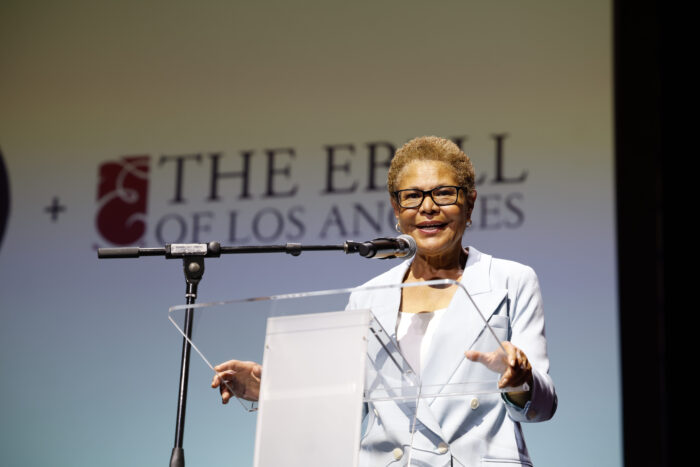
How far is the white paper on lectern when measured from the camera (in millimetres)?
1616

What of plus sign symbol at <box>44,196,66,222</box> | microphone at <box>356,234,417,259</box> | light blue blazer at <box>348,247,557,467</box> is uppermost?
plus sign symbol at <box>44,196,66,222</box>

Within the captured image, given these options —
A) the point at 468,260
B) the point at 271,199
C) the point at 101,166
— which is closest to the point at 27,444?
the point at 101,166

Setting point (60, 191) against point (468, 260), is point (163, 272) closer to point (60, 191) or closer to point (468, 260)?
point (60, 191)

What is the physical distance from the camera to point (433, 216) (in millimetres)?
2430

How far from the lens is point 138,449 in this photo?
399 cm

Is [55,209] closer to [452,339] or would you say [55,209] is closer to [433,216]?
[433,216]

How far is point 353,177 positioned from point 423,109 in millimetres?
442

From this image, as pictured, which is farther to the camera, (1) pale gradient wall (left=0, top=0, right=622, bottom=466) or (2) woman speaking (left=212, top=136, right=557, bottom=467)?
(1) pale gradient wall (left=0, top=0, right=622, bottom=466)

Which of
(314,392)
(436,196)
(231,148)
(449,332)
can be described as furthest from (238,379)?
(231,148)

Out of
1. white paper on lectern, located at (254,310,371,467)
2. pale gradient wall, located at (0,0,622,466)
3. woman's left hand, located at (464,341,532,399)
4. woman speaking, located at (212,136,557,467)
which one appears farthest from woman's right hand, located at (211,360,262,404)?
pale gradient wall, located at (0,0,622,466)

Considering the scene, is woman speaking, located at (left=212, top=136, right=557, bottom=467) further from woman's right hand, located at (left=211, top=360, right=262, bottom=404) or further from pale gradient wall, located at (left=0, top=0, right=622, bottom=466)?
pale gradient wall, located at (left=0, top=0, right=622, bottom=466)

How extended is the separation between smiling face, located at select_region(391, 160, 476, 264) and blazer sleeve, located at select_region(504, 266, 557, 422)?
0.25 metres

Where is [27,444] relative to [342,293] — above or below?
below

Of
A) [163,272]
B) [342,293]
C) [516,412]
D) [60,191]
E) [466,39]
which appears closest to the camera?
[342,293]
